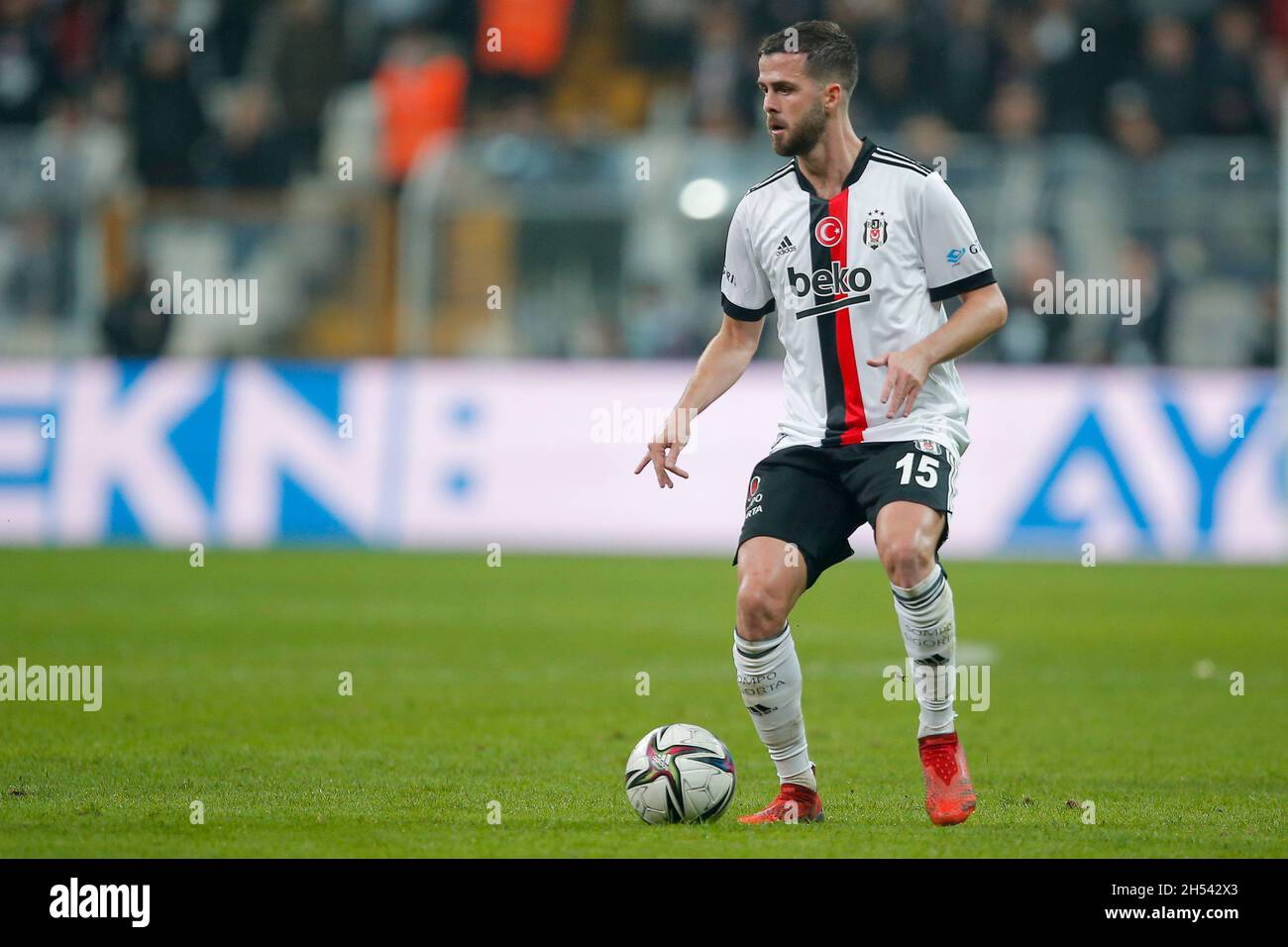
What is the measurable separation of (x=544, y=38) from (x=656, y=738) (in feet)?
51.6

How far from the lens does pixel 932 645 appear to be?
5930 mm

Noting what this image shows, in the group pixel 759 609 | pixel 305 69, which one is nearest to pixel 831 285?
pixel 759 609

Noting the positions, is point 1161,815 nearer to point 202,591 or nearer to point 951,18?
point 202,591

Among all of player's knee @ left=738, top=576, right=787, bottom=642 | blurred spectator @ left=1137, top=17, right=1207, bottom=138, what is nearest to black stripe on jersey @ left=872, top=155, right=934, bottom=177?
player's knee @ left=738, top=576, right=787, bottom=642

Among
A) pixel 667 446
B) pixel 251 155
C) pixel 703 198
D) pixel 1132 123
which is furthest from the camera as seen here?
pixel 251 155

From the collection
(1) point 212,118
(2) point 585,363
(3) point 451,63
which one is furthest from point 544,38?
(2) point 585,363

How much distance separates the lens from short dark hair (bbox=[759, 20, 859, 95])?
237 inches

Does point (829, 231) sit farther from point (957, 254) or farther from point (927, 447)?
point (927, 447)

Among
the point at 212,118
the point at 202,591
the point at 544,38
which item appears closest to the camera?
the point at 202,591

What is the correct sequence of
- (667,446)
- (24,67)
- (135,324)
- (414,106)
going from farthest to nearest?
1. (24,67)
2. (414,106)
3. (135,324)
4. (667,446)

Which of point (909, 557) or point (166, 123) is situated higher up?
point (166, 123)

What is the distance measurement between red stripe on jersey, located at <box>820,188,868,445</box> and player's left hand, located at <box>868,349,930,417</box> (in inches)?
14.2

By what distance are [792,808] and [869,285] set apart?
5.35 ft

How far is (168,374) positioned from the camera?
15.5 meters
